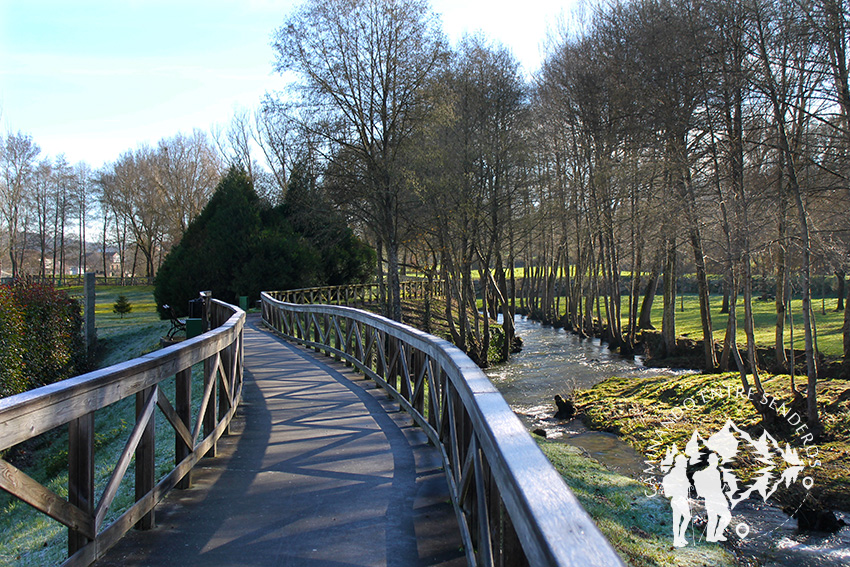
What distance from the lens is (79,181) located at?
59.5 meters

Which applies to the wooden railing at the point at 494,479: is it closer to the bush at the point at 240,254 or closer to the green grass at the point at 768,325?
the green grass at the point at 768,325

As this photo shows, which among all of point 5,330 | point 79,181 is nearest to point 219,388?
point 5,330

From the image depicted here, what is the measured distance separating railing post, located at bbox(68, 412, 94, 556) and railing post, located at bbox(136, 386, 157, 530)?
2.02ft

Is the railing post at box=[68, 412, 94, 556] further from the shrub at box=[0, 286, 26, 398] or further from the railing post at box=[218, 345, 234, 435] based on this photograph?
the shrub at box=[0, 286, 26, 398]

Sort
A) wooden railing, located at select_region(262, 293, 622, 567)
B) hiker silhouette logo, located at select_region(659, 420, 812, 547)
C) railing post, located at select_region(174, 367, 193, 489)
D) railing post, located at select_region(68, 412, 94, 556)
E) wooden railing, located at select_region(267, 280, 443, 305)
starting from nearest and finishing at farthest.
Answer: wooden railing, located at select_region(262, 293, 622, 567) < railing post, located at select_region(68, 412, 94, 556) < railing post, located at select_region(174, 367, 193, 489) < hiker silhouette logo, located at select_region(659, 420, 812, 547) < wooden railing, located at select_region(267, 280, 443, 305)

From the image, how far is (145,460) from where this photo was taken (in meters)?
3.82

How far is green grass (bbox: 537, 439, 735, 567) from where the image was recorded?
578 centimetres

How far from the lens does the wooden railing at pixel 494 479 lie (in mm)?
1426

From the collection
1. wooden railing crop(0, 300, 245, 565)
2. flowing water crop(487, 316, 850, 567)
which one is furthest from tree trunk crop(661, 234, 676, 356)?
wooden railing crop(0, 300, 245, 565)

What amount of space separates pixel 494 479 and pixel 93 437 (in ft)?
6.22

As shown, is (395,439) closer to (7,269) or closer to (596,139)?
(596,139)

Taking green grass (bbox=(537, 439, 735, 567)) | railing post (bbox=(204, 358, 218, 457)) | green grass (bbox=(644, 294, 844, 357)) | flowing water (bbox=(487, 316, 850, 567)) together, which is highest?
railing post (bbox=(204, 358, 218, 457))

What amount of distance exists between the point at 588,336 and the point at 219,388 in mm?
25080

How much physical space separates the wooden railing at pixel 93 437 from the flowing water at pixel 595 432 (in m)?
5.50
